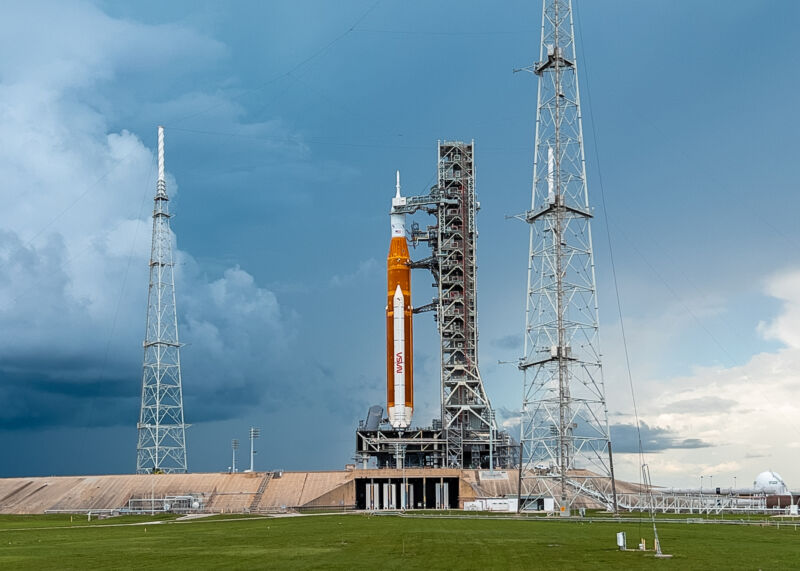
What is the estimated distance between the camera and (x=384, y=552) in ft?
130

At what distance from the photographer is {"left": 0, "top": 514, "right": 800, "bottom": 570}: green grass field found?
113ft

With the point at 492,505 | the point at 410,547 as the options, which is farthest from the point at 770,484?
the point at 410,547

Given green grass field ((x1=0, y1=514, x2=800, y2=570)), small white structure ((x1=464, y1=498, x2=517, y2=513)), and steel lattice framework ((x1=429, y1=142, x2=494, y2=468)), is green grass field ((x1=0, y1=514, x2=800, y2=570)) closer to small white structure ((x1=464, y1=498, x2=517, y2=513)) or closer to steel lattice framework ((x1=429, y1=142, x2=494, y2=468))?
small white structure ((x1=464, y1=498, x2=517, y2=513))

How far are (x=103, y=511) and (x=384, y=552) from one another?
2806 inches

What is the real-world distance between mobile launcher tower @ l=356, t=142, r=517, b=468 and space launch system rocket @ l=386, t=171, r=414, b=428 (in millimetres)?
140

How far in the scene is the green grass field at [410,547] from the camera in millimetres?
34562

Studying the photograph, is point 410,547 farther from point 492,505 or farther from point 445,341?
point 445,341

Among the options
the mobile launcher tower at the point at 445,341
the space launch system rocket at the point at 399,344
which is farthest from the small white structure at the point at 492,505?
the space launch system rocket at the point at 399,344

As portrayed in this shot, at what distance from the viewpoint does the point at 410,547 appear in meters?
42.4

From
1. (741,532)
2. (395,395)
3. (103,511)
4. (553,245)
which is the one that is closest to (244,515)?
(103,511)

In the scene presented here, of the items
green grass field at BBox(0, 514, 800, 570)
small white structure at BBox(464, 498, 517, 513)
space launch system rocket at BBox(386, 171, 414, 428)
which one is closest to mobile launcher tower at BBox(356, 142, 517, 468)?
space launch system rocket at BBox(386, 171, 414, 428)

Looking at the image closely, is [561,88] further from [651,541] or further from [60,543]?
[60,543]

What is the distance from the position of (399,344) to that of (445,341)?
7.88m

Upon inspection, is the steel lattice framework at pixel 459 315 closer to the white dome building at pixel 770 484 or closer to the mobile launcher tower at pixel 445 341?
the mobile launcher tower at pixel 445 341
